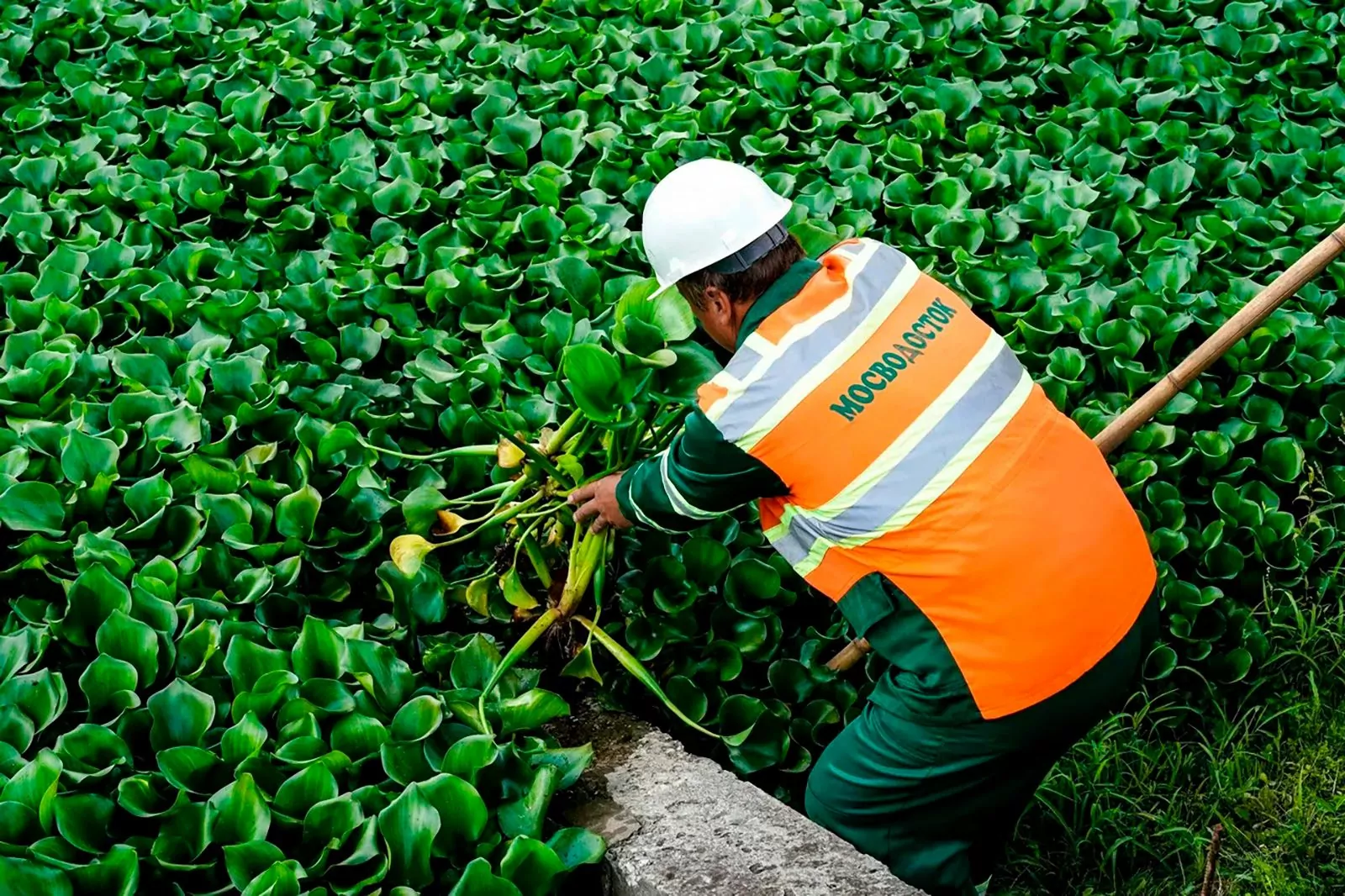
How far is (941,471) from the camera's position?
2020mm

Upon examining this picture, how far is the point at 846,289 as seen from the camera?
2.10m

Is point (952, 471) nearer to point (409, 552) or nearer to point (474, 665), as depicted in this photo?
point (474, 665)

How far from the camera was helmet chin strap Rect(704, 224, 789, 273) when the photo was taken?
2180 mm

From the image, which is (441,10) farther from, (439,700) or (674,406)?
(439,700)

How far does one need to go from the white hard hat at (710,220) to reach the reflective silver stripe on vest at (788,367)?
0.20m

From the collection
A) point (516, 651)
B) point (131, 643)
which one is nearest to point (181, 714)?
point (131, 643)

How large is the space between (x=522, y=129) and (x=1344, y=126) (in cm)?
252

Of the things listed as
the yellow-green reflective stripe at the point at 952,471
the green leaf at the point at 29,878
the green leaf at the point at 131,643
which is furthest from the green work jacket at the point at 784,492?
the green leaf at the point at 29,878

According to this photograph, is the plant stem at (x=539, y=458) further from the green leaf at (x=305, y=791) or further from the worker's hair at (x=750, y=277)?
the green leaf at (x=305, y=791)

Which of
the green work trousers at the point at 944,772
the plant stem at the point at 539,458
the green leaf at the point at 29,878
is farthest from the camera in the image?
the plant stem at the point at 539,458

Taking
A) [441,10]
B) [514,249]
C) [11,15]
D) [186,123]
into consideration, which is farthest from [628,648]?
[11,15]

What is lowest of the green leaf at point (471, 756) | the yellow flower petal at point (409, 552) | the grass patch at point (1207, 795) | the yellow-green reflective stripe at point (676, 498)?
the grass patch at point (1207, 795)

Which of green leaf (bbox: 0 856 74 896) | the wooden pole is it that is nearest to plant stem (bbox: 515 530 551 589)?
the wooden pole

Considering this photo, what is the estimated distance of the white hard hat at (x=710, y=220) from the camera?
84.2 inches
